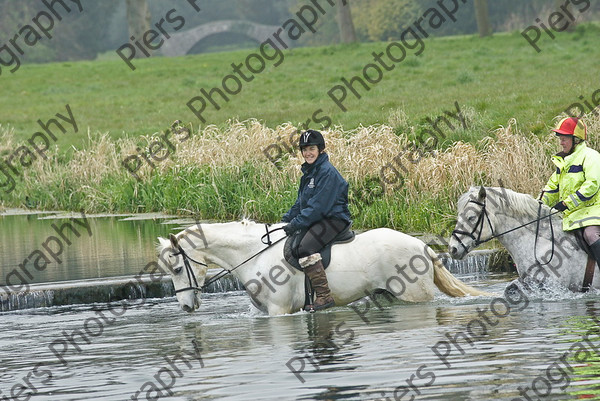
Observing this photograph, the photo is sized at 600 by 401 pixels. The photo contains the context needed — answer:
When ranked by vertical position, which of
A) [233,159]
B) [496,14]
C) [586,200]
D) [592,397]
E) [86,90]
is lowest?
[592,397]

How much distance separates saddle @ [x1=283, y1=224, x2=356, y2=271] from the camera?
1178 cm

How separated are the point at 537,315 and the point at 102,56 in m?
68.9

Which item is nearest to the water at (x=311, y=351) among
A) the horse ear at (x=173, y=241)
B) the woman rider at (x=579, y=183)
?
the woman rider at (x=579, y=183)

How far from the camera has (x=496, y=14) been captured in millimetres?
66062

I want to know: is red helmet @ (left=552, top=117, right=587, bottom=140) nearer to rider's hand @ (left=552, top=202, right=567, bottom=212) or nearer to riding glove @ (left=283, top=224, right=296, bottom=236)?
rider's hand @ (left=552, top=202, right=567, bottom=212)

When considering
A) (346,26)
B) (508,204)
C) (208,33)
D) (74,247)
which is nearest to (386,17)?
(208,33)

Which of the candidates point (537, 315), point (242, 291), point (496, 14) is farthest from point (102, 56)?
point (537, 315)

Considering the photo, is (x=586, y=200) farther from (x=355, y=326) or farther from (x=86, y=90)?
(x=86, y=90)

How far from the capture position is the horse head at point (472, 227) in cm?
1208

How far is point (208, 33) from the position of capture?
259ft

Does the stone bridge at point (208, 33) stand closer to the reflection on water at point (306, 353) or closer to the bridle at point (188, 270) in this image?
the reflection on water at point (306, 353)

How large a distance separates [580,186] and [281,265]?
3.35 m

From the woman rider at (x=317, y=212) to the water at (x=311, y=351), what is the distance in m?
0.49

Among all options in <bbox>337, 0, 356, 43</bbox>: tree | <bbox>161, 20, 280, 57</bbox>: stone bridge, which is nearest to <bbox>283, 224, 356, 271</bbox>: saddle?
<bbox>337, 0, 356, 43</bbox>: tree
